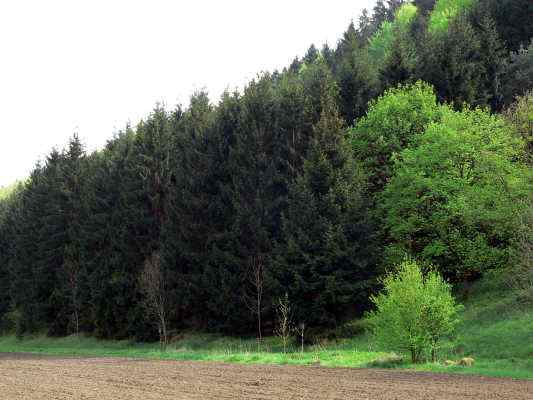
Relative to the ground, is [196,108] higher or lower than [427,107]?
higher

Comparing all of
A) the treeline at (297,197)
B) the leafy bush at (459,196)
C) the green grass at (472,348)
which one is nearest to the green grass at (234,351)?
the green grass at (472,348)

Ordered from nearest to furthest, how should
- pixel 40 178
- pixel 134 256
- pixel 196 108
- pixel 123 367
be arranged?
pixel 123 367 → pixel 134 256 → pixel 196 108 → pixel 40 178

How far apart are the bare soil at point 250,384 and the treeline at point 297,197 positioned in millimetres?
12071

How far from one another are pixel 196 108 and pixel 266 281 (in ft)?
76.9

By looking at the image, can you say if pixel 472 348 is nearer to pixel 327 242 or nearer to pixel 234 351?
pixel 327 242

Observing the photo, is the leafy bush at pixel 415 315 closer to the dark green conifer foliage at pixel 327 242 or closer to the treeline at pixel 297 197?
the treeline at pixel 297 197

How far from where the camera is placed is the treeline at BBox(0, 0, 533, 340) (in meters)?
33.9

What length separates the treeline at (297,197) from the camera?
33.9 m

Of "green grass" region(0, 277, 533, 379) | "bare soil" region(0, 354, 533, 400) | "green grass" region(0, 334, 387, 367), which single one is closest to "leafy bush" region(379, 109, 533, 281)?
"green grass" region(0, 277, 533, 379)

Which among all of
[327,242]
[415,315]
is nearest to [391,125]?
[327,242]

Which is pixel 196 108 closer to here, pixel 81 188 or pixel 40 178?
pixel 81 188

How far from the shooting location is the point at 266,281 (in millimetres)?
34750

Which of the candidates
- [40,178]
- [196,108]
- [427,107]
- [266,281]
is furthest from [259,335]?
[40,178]

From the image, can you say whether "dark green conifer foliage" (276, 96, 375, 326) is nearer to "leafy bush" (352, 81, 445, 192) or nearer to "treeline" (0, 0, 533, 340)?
"treeline" (0, 0, 533, 340)
